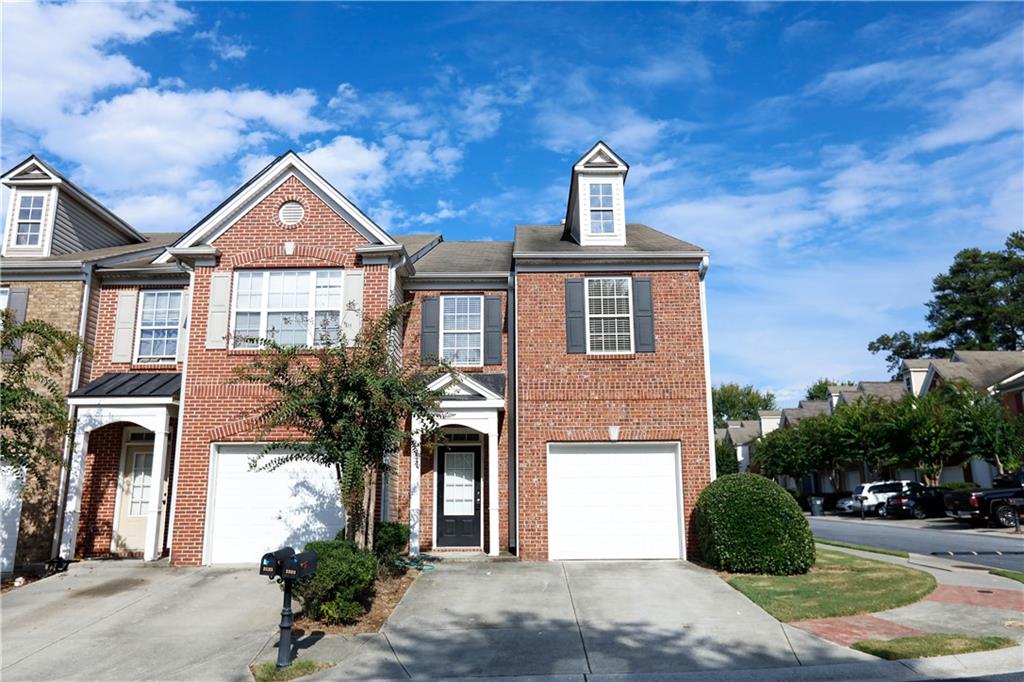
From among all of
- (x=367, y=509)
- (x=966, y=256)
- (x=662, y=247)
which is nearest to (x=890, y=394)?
(x=966, y=256)

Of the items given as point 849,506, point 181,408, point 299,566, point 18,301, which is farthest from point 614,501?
point 849,506

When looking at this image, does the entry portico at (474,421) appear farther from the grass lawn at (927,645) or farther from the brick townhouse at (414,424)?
the grass lawn at (927,645)

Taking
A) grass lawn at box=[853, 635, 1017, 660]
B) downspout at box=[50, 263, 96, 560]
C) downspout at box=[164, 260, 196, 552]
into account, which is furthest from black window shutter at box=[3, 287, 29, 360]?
grass lawn at box=[853, 635, 1017, 660]

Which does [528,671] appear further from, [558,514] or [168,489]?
[168,489]

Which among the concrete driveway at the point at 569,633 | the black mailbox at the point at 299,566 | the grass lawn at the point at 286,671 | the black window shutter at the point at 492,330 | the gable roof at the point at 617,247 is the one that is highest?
the gable roof at the point at 617,247

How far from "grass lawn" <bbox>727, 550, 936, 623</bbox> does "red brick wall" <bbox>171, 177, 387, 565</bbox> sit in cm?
894

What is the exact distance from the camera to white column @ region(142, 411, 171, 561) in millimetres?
14078

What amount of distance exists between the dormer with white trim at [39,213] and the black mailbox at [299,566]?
13041 mm

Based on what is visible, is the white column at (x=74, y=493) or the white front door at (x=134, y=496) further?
the white front door at (x=134, y=496)

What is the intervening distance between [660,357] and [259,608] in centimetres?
907

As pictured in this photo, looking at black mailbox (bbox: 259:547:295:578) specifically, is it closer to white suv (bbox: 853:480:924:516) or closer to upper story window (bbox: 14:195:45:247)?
upper story window (bbox: 14:195:45:247)

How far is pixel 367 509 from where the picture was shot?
40.4ft

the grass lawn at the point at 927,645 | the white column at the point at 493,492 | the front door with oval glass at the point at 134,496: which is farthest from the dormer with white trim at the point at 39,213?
the grass lawn at the point at 927,645

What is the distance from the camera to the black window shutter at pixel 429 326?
16.0m
